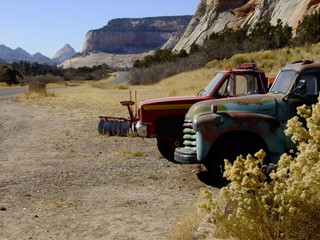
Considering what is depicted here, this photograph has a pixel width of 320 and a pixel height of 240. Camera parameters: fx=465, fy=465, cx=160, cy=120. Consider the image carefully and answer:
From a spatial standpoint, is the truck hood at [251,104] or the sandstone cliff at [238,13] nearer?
the truck hood at [251,104]

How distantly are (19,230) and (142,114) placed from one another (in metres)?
4.69

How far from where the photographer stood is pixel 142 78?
58.1 meters

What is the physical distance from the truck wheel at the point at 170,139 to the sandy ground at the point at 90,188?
9.8 inches

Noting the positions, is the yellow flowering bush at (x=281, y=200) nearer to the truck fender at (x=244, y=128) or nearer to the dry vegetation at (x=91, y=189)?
the dry vegetation at (x=91, y=189)

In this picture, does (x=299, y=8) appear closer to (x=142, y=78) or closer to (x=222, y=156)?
(x=142, y=78)

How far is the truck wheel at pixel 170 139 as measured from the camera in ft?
32.6

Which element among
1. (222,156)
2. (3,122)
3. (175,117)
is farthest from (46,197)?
(3,122)

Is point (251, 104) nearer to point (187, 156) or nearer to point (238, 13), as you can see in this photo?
point (187, 156)

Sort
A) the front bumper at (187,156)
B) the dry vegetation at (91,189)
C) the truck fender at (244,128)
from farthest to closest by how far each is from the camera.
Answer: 1. the front bumper at (187,156)
2. the truck fender at (244,128)
3. the dry vegetation at (91,189)

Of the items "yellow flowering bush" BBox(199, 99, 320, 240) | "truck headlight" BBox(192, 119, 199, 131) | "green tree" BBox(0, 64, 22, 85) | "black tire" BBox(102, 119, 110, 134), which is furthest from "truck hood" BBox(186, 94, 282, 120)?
"green tree" BBox(0, 64, 22, 85)

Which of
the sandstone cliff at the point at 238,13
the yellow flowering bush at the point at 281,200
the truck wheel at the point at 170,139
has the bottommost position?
the truck wheel at the point at 170,139

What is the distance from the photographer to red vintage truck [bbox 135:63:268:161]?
983 cm

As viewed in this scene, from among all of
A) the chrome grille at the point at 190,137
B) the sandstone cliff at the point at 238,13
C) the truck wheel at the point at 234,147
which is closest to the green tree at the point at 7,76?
the sandstone cliff at the point at 238,13

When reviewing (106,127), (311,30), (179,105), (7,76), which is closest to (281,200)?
(179,105)
